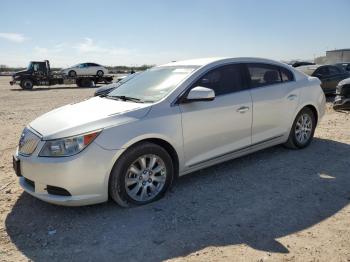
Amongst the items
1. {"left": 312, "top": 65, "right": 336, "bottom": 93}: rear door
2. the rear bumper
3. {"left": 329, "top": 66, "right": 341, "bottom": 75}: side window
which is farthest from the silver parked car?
{"left": 329, "top": 66, "right": 341, "bottom": 75}: side window

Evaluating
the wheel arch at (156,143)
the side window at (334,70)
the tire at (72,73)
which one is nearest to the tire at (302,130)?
the wheel arch at (156,143)

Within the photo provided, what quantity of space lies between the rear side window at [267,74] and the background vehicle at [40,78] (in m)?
24.9

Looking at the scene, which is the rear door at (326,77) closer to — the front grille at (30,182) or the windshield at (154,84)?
the windshield at (154,84)

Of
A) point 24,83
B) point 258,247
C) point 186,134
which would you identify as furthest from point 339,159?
point 24,83

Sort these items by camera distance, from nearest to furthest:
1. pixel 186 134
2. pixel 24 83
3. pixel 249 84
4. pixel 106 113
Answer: pixel 106 113
pixel 186 134
pixel 249 84
pixel 24 83

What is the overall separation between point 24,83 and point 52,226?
2589cm

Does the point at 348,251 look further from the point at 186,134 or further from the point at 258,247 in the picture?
the point at 186,134

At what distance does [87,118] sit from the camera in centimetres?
420

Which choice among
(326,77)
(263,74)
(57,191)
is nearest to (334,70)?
(326,77)

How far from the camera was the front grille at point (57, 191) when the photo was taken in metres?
3.95

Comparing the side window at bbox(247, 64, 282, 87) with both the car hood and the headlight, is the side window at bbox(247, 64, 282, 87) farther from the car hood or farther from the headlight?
the headlight

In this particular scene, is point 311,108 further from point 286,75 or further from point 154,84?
point 154,84

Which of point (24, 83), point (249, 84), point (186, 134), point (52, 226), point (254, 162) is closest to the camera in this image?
point (52, 226)

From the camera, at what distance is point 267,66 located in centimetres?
595
